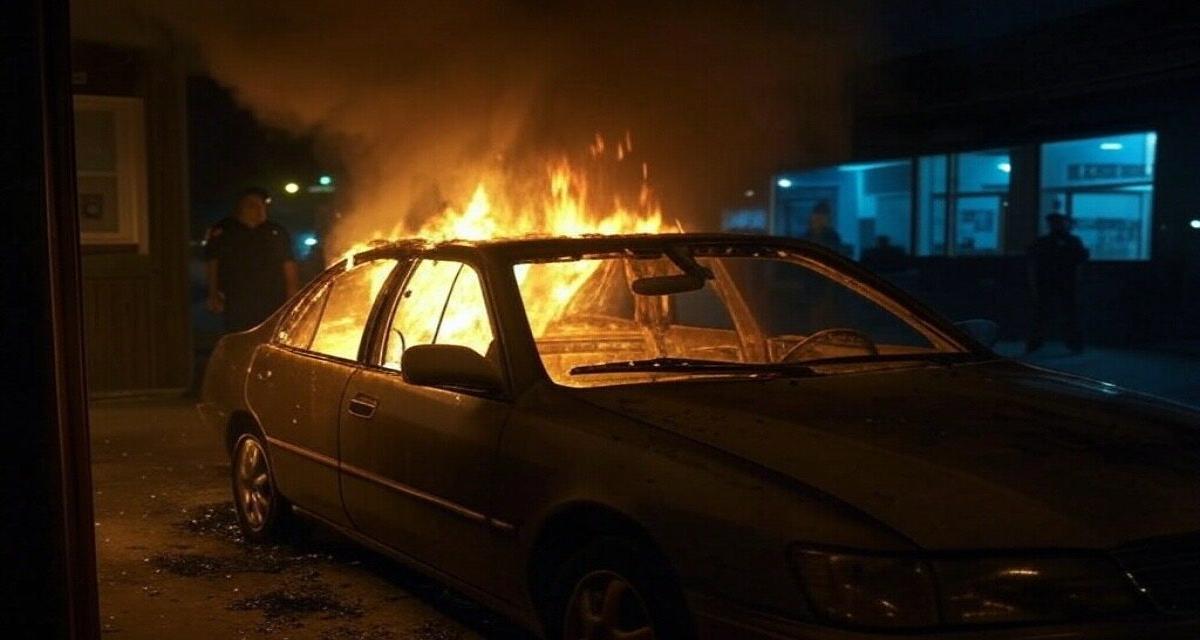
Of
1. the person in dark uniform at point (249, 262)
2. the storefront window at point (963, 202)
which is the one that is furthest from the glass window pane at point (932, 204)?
the person in dark uniform at point (249, 262)

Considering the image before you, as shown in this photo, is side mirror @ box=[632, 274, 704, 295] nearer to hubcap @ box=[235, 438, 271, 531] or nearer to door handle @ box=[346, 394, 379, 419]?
door handle @ box=[346, 394, 379, 419]

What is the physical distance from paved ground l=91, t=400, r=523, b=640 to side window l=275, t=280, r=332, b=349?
848 mm

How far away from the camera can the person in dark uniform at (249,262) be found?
9.55 metres

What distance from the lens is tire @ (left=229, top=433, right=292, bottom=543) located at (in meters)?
5.50

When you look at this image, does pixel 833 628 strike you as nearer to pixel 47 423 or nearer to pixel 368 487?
pixel 47 423

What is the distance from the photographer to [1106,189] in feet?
46.8

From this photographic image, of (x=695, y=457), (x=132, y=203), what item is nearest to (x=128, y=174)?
(x=132, y=203)

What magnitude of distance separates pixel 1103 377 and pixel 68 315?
9.66m

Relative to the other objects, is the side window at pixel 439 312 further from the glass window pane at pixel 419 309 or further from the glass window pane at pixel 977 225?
the glass window pane at pixel 977 225

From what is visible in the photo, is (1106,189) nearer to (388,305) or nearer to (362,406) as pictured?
(388,305)

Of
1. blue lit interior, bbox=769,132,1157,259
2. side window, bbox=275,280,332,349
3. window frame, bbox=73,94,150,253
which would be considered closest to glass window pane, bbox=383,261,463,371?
side window, bbox=275,280,332,349

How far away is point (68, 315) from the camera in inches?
113

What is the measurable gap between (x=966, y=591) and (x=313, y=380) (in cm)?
290

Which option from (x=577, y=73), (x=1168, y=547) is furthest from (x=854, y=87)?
(x=1168, y=547)
